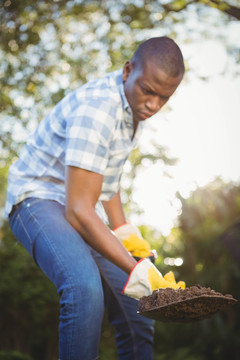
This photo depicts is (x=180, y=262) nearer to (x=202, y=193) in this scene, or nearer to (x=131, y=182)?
(x=202, y=193)

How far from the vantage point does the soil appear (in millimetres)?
1526

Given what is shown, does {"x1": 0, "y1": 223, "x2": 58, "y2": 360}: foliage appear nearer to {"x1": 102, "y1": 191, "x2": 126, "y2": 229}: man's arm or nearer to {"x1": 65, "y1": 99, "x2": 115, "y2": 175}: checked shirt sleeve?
{"x1": 102, "y1": 191, "x2": 126, "y2": 229}: man's arm

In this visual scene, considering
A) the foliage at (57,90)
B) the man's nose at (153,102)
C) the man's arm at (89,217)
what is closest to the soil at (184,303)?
the man's arm at (89,217)

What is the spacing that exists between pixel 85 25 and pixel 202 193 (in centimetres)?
333

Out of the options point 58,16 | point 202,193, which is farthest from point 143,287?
point 202,193

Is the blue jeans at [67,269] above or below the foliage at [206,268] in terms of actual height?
above

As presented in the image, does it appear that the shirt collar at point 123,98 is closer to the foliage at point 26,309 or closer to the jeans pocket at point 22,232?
the jeans pocket at point 22,232

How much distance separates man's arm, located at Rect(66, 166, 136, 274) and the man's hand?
0.05m

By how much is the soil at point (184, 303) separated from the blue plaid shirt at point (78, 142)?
2.21 ft

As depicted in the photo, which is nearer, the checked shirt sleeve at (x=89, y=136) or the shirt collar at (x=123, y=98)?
the checked shirt sleeve at (x=89, y=136)

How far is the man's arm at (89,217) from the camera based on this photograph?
187cm

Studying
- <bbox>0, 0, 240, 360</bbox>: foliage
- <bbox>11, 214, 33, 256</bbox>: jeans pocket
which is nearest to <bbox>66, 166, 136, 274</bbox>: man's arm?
<bbox>11, 214, 33, 256</bbox>: jeans pocket

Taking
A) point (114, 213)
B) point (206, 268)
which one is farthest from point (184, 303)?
point (206, 268)

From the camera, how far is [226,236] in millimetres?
5676
